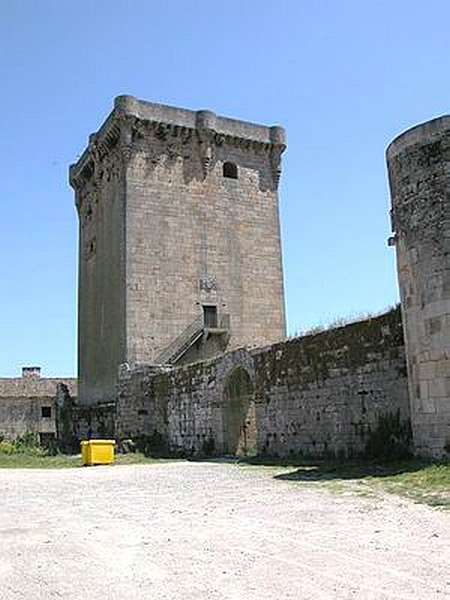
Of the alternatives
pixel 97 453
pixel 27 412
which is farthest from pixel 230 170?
pixel 27 412

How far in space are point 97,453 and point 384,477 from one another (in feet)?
31.9

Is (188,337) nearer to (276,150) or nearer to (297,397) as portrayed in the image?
(276,150)

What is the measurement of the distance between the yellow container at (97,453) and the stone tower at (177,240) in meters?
7.92

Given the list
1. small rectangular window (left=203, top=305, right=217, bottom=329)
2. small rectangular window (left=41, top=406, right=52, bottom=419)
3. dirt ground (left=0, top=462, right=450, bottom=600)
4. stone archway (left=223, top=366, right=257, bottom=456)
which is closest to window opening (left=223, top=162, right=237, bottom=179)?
small rectangular window (left=203, top=305, right=217, bottom=329)

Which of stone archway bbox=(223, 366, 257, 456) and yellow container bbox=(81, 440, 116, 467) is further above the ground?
stone archway bbox=(223, 366, 257, 456)

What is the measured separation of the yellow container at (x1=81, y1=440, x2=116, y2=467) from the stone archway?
10.2ft

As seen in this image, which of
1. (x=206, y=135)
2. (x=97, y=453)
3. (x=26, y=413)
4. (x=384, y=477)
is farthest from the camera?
(x=26, y=413)

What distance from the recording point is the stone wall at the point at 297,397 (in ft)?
40.4

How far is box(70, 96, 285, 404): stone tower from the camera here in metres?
26.6

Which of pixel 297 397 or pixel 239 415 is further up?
pixel 297 397

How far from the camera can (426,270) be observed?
10.7 meters

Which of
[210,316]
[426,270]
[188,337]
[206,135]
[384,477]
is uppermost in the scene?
[206,135]

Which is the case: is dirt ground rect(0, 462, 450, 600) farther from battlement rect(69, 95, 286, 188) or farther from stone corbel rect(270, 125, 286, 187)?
stone corbel rect(270, 125, 286, 187)

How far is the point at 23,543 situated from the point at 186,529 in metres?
1.47
